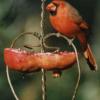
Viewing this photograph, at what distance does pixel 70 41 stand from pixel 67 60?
288mm

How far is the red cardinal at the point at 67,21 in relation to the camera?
5.01m

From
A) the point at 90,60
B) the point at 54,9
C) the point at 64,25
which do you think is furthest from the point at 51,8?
the point at 90,60

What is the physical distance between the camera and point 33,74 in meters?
8.22

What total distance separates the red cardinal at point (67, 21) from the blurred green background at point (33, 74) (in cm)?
251

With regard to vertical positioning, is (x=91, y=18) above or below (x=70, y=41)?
below

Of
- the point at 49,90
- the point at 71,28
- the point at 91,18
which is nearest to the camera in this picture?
Result: the point at 71,28

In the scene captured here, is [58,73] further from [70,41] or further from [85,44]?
[85,44]

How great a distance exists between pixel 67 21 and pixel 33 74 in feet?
10.2

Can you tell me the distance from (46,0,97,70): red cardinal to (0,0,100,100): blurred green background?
2509mm

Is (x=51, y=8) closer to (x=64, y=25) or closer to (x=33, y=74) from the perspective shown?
(x=64, y=25)

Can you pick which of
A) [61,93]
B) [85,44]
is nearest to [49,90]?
[61,93]

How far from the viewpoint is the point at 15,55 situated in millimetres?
4617

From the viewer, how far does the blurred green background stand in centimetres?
804

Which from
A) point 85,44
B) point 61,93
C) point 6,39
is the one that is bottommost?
point 61,93
